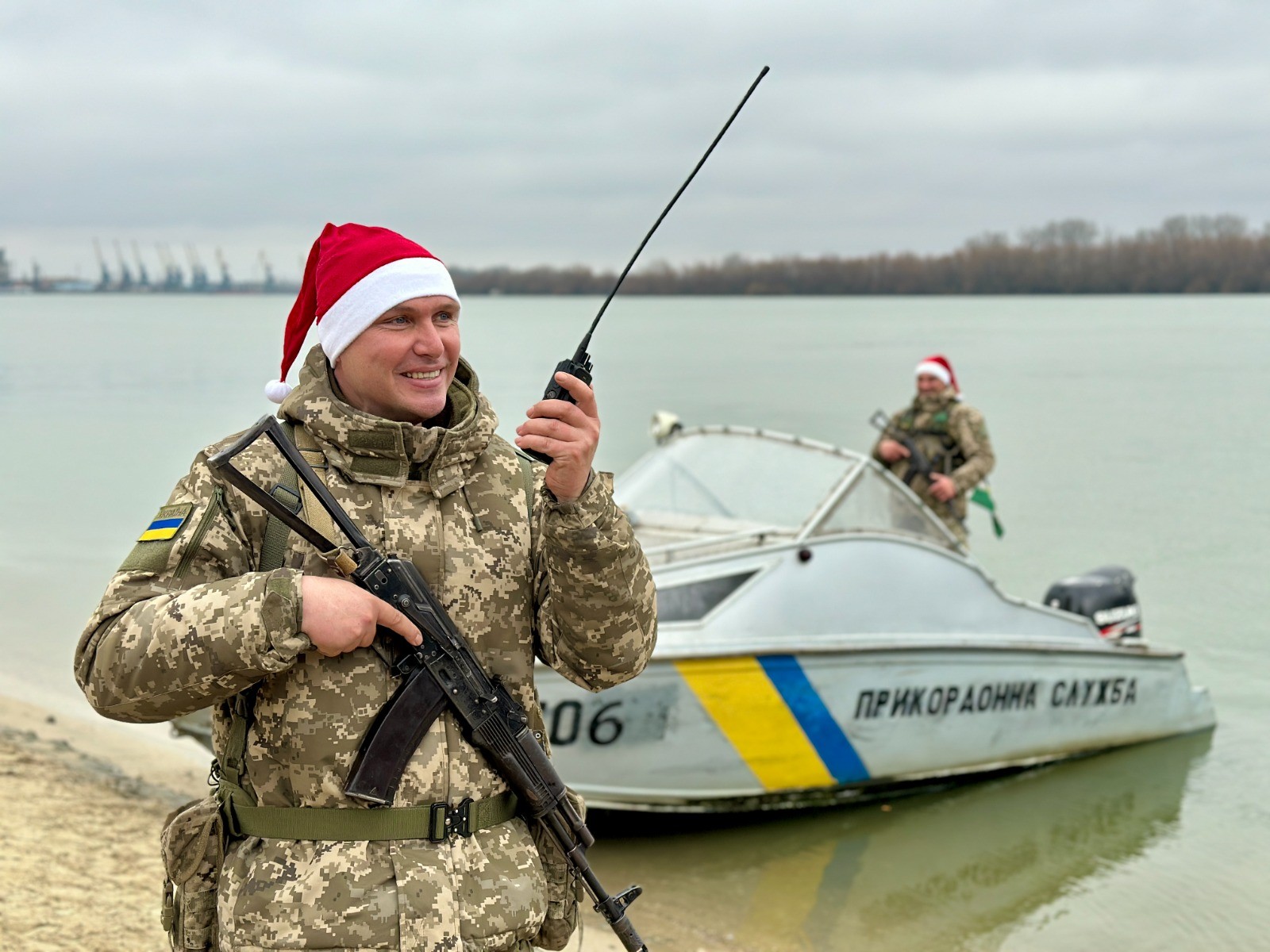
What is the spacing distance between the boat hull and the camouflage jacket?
369cm

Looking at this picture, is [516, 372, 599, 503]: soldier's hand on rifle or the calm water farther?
the calm water

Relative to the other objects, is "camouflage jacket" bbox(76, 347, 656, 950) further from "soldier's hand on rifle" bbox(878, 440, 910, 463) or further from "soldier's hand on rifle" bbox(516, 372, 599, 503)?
"soldier's hand on rifle" bbox(878, 440, 910, 463)

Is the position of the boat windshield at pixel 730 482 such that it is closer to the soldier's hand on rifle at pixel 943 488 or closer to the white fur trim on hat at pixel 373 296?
the soldier's hand on rifle at pixel 943 488

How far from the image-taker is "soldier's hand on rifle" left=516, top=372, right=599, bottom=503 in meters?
2.21

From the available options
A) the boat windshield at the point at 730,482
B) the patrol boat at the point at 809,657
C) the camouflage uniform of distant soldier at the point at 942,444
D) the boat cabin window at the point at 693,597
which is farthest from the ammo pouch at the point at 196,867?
the camouflage uniform of distant soldier at the point at 942,444

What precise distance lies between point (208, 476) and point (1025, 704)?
6.40 m

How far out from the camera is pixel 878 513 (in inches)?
276

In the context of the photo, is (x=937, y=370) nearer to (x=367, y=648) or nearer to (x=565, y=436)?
(x=565, y=436)

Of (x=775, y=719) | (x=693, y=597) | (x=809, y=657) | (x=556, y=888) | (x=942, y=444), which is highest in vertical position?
(x=942, y=444)

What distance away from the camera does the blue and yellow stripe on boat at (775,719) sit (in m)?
6.22

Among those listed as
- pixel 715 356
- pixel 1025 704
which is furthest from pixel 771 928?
pixel 715 356

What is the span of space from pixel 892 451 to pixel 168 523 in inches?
279

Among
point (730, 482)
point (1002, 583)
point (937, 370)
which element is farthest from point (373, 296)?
point (1002, 583)

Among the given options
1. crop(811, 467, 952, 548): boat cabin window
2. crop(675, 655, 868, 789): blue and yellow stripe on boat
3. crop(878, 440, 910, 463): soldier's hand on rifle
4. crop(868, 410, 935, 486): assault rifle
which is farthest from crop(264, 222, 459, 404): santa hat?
crop(878, 440, 910, 463): soldier's hand on rifle
